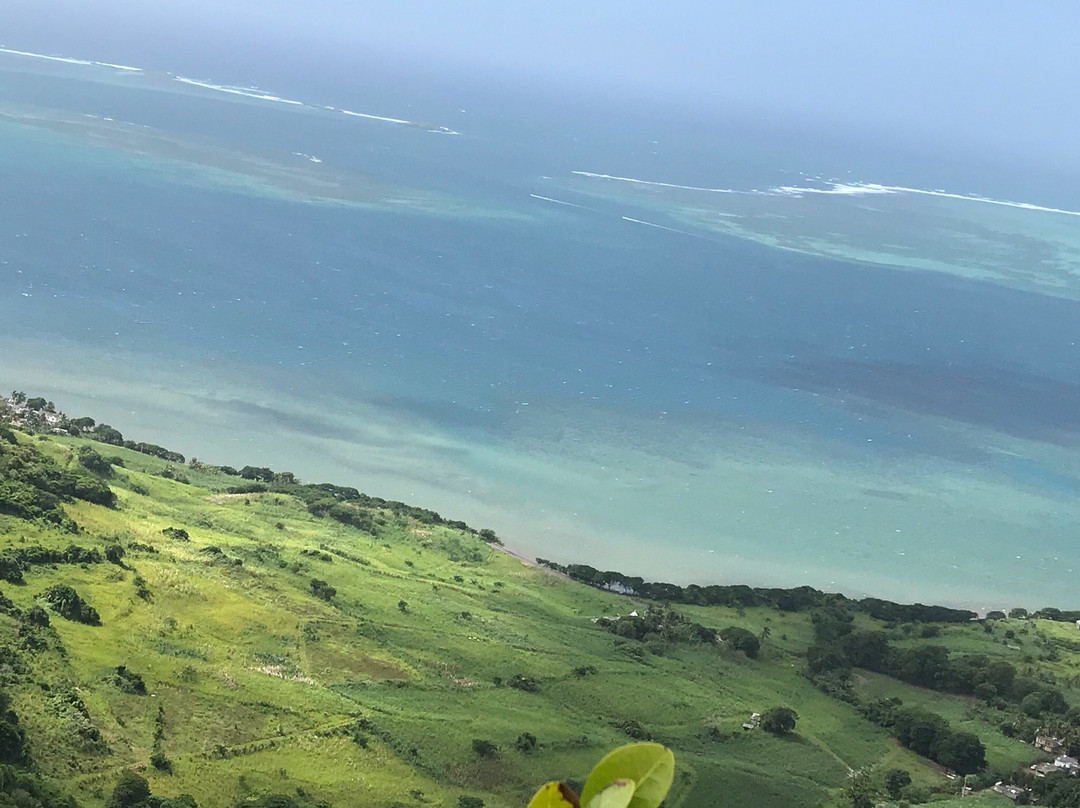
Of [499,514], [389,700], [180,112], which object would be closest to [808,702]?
[389,700]

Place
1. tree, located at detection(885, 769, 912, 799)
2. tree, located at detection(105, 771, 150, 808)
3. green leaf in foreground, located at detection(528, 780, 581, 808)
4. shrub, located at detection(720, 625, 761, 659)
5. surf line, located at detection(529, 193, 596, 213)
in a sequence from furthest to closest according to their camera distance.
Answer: surf line, located at detection(529, 193, 596, 213)
shrub, located at detection(720, 625, 761, 659)
tree, located at detection(885, 769, 912, 799)
tree, located at detection(105, 771, 150, 808)
green leaf in foreground, located at detection(528, 780, 581, 808)

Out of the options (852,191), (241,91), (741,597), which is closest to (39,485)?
(741,597)

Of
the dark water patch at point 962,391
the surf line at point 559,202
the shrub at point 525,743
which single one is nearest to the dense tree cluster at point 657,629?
the shrub at point 525,743

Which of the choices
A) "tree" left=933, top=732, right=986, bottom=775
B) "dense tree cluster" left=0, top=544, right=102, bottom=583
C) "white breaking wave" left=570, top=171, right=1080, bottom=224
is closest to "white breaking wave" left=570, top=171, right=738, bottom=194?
"white breaking wave" left=570, top=171, right=1080, bottom=224

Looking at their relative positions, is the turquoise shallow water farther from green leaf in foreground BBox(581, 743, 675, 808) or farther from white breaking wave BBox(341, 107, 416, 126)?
green leaf in foreground BBox(581, 743, 675, 808)

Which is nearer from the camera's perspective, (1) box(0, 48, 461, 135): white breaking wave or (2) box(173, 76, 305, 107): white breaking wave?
(1) box(0, 48, 461, 135): white breaking wave

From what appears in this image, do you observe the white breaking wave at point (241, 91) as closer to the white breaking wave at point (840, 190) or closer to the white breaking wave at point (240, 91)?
the white breaking wave at point (240, 91)
